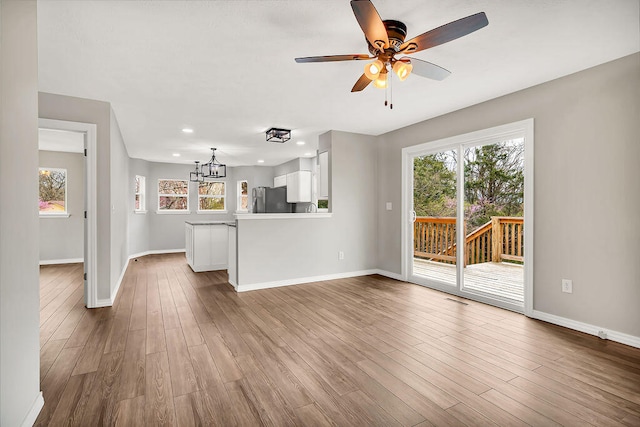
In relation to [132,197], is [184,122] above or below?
above

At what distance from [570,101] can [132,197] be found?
8.10 metres

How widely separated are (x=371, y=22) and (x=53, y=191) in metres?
7.69

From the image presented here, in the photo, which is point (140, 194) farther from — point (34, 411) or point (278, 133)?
point (34, 411)

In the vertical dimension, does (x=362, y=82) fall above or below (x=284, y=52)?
below

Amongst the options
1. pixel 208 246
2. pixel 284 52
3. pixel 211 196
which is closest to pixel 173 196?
pixel 211 196

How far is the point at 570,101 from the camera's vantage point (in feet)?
9.86

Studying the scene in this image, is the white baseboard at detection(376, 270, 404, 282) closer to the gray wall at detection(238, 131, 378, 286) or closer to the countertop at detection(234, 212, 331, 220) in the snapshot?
the gray wall at detection(238, 131, 378, 286)

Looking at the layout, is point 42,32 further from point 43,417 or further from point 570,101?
point 570,101

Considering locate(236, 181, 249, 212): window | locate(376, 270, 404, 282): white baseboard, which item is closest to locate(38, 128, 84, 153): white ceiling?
locate(236, 181, 249, 212): window

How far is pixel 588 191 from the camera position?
9.48 feet

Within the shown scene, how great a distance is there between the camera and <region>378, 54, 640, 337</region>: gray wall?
2.65 m

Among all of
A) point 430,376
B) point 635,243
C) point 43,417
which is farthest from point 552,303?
point 43,417

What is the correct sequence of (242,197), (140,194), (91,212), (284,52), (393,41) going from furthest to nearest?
1. (242,197)
2. (140,194)
3. (91,212)
4. (284,52)
5. (393,41)

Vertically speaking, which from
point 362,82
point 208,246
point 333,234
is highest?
point 362,82
